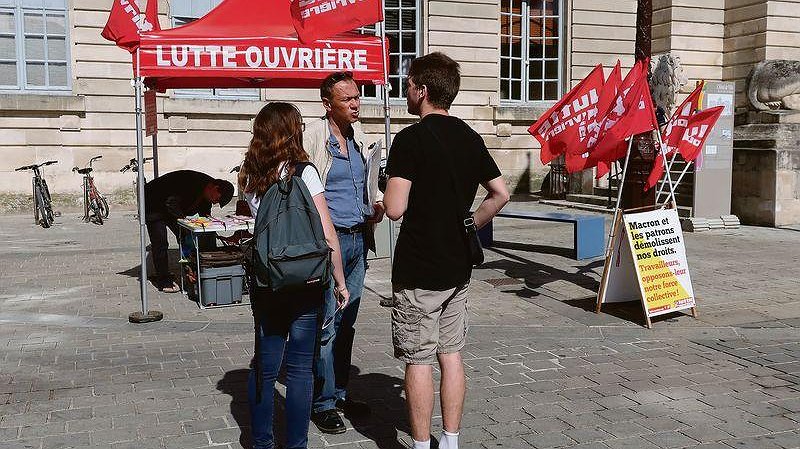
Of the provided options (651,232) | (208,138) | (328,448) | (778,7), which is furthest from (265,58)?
(778,7)

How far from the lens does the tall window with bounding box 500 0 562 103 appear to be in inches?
805

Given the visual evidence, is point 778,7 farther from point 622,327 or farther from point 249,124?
point 622,327

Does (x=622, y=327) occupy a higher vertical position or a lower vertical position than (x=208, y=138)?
lower

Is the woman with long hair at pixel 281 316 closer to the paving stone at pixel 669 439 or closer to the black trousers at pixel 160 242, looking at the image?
the paving stone at pixel 669 439

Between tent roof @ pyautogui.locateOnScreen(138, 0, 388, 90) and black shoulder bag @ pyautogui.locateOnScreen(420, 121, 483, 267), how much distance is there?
13.6 feet

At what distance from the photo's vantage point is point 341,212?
178 inches

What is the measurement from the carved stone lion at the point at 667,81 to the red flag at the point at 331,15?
1076cm

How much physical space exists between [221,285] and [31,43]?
11.2 meters

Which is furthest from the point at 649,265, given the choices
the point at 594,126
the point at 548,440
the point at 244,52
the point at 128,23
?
the point at 128,23

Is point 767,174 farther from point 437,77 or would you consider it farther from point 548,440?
point 437,77

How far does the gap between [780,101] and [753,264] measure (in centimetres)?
718

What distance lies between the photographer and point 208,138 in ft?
57.3

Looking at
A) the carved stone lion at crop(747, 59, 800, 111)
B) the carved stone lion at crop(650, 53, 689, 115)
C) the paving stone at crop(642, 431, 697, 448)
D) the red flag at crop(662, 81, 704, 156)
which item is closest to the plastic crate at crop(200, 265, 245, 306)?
the paving stone at crop(642, 431, 697, 448)

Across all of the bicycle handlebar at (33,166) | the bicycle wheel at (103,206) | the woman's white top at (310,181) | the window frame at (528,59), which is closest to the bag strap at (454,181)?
the woman's white top at (310,181)
